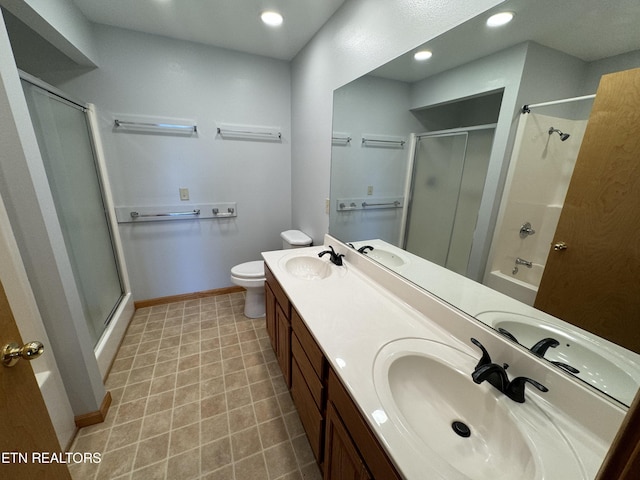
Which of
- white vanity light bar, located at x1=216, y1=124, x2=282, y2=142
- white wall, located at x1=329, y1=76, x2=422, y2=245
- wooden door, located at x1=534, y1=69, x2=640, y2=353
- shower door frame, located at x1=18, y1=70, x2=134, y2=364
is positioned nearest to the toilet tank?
white wall, located at x1=329, y1=76, x2=422, y2=245

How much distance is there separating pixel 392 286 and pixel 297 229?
1680 millimetres

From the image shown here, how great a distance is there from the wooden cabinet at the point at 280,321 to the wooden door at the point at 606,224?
1.17 metres

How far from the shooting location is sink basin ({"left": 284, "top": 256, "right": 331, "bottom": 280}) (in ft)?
6.10

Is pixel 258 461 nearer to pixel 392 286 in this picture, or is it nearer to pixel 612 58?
pixel 392 286

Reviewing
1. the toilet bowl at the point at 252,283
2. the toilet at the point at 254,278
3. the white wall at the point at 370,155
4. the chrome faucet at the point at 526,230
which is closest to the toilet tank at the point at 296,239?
the toilet at the point at 254,278

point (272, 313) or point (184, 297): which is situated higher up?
point (272, 313)

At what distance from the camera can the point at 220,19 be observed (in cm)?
184

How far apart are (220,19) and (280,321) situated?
2.21 metres

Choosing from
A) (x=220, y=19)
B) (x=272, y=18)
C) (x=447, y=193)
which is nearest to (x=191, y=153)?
(x=220, y=19)

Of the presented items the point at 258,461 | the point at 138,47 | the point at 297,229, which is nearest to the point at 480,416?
the point at 258,461

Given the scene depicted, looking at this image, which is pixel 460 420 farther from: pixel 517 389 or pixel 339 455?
pixel 339 455

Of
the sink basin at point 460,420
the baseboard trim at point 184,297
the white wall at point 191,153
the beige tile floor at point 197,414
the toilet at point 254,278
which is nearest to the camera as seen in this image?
the sink basin at point 460,420

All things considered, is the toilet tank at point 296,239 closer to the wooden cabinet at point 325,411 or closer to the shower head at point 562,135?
the wooden cabinet at point 325,411

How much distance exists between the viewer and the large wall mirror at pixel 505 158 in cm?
67
